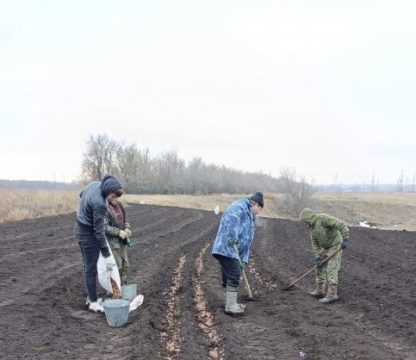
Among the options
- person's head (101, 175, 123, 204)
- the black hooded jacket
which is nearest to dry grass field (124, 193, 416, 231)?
the black hooded jacket

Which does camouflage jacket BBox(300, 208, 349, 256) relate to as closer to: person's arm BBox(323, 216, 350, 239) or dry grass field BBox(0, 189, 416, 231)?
person's arm BBox(323, 216, 350, 239)

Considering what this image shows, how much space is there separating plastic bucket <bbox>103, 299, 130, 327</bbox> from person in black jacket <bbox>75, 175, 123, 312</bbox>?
1.91 feet

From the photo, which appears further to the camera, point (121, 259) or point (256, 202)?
point (121, 259)

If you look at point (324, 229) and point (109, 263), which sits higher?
point (324, 229)

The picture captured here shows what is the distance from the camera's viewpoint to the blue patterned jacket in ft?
23.2

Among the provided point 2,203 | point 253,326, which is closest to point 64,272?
point 253,326

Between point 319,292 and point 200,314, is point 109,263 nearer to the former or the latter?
point 200,314

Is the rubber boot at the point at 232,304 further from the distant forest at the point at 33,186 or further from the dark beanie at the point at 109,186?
the distant forest at the point at 33,186

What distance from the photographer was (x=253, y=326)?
666 centimetres

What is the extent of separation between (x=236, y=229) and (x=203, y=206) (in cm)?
4418

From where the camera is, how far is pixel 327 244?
8180 millimetres

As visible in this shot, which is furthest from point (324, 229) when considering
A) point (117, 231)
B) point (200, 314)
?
point (117, 231)

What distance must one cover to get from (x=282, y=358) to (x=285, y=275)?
17.1 feet

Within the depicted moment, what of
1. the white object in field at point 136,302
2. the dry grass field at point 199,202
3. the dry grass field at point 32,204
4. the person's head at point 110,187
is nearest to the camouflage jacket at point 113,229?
the person's head at point 110,187
